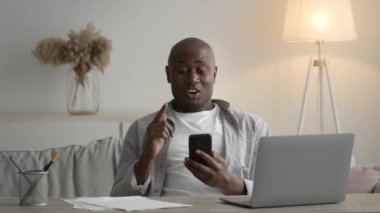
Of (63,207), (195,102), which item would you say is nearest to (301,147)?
(63,207)

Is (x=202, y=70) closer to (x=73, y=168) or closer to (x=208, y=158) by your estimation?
(x=208, y=158)

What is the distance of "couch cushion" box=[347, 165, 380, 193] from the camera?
8.96 feet

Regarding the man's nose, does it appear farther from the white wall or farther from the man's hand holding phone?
the white wall

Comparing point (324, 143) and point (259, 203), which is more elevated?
point (324, 143)

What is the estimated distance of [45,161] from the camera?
3037 millimetres

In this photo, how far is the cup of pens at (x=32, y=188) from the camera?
1.90 meters

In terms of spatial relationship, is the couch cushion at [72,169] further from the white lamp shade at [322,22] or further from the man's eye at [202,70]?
the white lamp shade at [322,22]

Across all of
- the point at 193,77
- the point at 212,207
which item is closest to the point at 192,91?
the point at 193,77

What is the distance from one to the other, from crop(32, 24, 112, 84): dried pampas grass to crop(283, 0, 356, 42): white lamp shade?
896 millimetres

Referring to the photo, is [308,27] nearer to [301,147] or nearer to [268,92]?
[268,92]

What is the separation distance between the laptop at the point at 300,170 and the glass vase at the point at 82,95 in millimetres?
1634

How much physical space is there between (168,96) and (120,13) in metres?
0.48

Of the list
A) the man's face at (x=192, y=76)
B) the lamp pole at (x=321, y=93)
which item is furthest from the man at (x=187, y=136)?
the lamp pole at (x=321, y=93)

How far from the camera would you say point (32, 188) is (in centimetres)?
190
